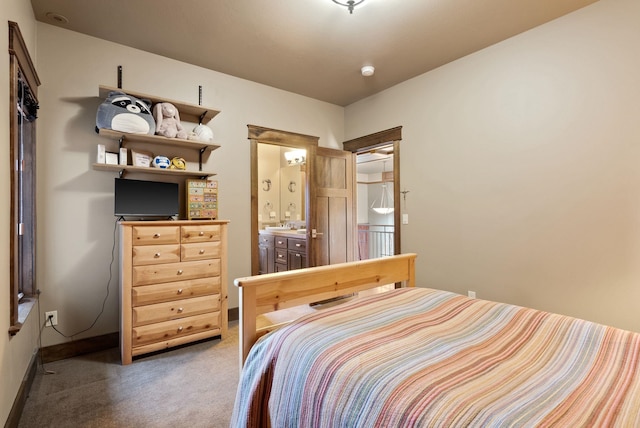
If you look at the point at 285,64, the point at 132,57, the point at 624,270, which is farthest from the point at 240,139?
the point at 624,270

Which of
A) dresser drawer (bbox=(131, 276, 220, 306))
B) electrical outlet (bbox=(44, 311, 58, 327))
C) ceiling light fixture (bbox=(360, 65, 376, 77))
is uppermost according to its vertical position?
ceiling light fixture (bbox=(360, 65, 376, 77))

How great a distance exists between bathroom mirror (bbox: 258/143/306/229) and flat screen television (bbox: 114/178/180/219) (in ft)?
9.38

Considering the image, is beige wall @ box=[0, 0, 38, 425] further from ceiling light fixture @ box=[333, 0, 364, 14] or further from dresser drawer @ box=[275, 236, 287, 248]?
dresser drawer @ box=[275, 236, 287, 248]

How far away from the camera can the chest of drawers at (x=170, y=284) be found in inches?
93.4

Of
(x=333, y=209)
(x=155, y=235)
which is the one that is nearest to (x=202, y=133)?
(x=155, y=235)

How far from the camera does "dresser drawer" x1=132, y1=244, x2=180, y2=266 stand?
2.40m

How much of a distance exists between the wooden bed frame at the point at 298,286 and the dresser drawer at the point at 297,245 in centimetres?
212

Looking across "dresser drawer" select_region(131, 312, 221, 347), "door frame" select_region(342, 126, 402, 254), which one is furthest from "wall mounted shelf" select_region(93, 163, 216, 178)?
"door frame" select_region(342, 126, 402, 254)

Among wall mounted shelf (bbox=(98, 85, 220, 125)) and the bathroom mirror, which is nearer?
wall mounted shelf (bbox=(98, 85, 220, 125))

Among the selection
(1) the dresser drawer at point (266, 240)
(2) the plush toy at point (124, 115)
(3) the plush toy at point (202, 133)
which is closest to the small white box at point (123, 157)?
(2) the plush toy at point (124, 115)

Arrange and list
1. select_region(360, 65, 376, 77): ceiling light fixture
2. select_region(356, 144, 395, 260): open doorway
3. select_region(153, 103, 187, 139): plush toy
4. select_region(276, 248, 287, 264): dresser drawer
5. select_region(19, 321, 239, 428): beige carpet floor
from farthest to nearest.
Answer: select_region(356, 144, 395, 260): open doorway, select_region(276, 248, 287, 264): dresser drawer, select_region(360, 65, 376, 77): ceiling light fixture, select_region(153, 103, 187, 139): plush toy, select_region(19, 321, 239, 428): beige carpet floor

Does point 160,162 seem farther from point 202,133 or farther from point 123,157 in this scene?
point 202,133

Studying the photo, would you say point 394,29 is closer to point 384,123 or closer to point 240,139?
point 384,123

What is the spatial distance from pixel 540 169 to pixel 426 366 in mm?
2309
